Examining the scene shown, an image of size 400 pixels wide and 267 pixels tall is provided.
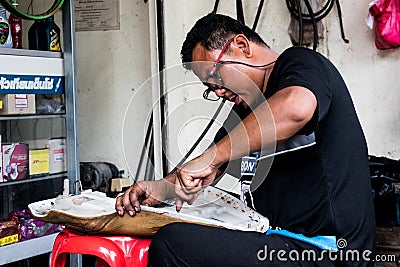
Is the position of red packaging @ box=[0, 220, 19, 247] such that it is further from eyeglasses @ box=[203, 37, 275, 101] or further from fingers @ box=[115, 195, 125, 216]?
eyeglasses @ box=[203, 37, 275, 101]

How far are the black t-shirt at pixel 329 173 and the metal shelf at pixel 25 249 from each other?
Result: 68.8 inches

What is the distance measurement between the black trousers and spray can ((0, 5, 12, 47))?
1.85 meters

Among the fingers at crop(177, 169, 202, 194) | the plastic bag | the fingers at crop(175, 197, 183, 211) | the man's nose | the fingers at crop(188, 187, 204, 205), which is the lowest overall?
the fingers at crop(175, 197, 183, 211)

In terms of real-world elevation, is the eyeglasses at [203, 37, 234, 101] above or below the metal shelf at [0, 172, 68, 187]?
above

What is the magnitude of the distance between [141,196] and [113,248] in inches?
8.0

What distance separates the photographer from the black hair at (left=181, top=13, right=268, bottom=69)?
1.81m

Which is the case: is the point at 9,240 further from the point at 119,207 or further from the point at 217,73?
the point at 217,73

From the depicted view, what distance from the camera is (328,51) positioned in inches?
133

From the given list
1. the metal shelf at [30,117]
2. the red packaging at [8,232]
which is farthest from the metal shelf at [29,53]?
the red packaging at [8,232]

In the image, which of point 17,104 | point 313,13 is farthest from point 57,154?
point 313,13

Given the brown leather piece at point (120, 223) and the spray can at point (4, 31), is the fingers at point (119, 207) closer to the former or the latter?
the brown leather piece at point (120, 223)

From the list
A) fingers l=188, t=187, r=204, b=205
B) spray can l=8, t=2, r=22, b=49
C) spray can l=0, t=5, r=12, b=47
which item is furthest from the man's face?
spray can l=8, t=2, r=22, b=49

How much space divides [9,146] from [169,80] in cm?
112

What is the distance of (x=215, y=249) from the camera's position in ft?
5.04
